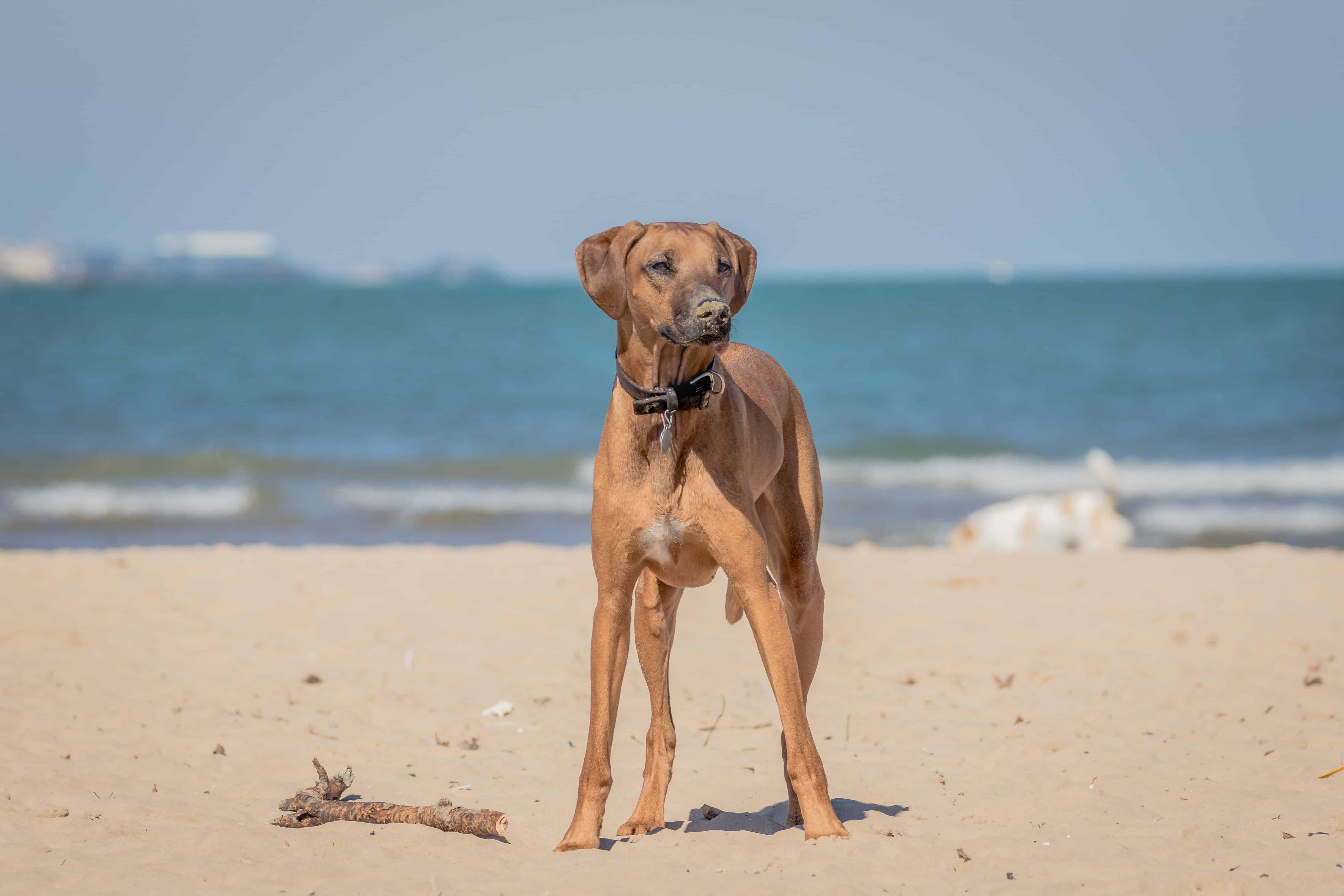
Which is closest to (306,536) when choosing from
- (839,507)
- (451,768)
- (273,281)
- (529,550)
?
(529,550)

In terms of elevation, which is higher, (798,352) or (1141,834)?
(798,352)

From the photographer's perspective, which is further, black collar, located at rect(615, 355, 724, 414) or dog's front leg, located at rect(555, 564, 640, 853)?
dog's front leg, located at rect(555, 564, 640, 853)

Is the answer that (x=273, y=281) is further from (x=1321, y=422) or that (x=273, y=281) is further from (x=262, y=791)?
(x=262, y=791)

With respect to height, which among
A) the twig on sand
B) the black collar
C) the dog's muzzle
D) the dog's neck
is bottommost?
the twig on sand

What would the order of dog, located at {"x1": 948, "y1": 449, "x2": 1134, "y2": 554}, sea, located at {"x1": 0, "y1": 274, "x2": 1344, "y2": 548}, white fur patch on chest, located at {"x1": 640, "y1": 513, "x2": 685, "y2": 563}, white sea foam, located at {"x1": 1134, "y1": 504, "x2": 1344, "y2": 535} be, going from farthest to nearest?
sea, located at {"x1": 0, "y1": 274, "x2": 1344, "y2": 548} → white sea foam, located at {"x1": 1134, "y1": 504, "x2": 1344, "y2": 535} → dog, located at {"x1": 948, "y1": 449, "x2": 1134, "y2": 554} → white fur patch on chest, located at {"x1": 640, "y1": 513, "x2": 685, "y2": 563}

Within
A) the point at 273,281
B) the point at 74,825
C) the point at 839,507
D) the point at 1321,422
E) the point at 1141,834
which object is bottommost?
the point at 74,825

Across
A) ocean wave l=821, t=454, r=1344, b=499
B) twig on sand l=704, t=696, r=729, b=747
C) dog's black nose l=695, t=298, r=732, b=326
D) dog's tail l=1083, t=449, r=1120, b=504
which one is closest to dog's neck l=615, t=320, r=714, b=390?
dog's black nose l=695, t=298, r=732, b=326

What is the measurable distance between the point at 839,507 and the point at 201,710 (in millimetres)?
10533

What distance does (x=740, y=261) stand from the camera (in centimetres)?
384

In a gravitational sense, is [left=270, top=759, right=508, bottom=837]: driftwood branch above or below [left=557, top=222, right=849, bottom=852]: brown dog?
below

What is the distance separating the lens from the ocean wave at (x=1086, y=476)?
16.5 m

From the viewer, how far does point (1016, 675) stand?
693 cm

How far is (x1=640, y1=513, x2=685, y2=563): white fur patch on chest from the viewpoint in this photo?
374 centimetres

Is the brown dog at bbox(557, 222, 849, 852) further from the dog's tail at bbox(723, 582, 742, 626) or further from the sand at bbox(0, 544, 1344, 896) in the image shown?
the sand at bbox(0, 544, 1344, 896)
